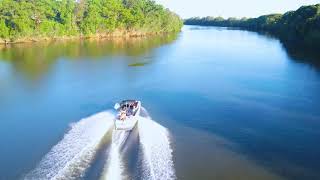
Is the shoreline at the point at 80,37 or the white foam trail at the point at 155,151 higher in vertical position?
the shoreline at the point at 80,37

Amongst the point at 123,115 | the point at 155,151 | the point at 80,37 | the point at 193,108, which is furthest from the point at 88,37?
the point at 155,151

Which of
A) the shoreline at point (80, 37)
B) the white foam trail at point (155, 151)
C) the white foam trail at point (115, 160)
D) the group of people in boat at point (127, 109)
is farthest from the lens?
the shoreline at point (80, 37)

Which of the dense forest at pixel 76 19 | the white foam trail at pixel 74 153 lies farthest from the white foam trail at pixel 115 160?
the dense forest at pixel 76 19

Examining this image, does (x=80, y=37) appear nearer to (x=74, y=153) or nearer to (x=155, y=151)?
(x=74, y=153)

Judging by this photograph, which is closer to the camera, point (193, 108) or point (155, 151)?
point (155, 151)

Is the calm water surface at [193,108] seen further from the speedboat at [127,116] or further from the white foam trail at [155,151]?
the speedboat at [127,116]

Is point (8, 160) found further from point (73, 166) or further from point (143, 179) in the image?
point (143, 179)

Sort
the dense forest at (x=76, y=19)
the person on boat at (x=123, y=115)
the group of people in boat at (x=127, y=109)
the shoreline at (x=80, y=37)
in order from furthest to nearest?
the shoreline at (x=80, y=37)
the dense forest at (x=76, y=19)
the group of people in boat at (x=127, y=109)
the person on boat at (x=123, y=115)
